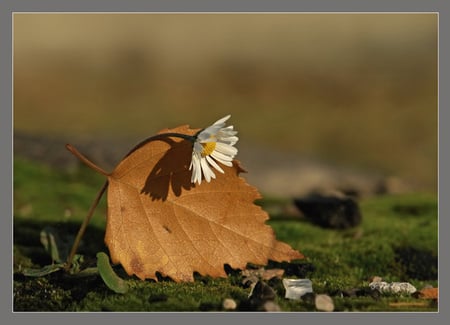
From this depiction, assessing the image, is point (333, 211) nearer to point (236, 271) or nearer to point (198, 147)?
point (236, 271)

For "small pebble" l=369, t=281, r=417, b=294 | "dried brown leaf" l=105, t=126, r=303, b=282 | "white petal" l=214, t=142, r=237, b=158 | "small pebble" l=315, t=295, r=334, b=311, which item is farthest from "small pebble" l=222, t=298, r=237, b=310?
"small pebble" l=369, t=281, r=417, b=294

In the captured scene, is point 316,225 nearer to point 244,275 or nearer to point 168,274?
point 244,275

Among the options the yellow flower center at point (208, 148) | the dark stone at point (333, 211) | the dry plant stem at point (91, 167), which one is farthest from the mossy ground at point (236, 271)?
the yellow flower center at point (208, 148)

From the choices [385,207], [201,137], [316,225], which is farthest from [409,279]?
[385,207]

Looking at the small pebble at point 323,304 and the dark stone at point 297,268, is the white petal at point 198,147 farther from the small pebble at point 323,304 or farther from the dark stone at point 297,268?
the dark stone at point 297,268

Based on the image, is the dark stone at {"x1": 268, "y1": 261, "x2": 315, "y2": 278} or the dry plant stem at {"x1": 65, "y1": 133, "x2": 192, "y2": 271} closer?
the dry plant stem at {"x1": 65, "y1": 133, "x2": 192, "y2": 271}

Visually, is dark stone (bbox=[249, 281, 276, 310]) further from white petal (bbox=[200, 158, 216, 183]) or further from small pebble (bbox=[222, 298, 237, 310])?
white petal (bbox=[200, 158, 216, 183])
